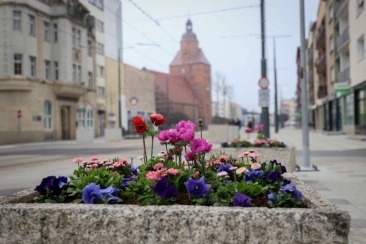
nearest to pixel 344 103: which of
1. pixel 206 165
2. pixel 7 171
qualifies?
pixel 7 171

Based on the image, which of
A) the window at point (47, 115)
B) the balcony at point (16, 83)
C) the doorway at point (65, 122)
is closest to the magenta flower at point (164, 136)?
the balcony at point (16, 83)

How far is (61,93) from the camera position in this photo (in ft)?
131

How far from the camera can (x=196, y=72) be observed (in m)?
123

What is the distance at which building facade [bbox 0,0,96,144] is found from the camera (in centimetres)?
3244

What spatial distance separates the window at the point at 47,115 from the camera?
124ft

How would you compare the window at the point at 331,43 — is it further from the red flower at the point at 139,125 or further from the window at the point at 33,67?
the red flower at the point at 139,125

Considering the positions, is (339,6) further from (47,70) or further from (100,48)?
(100,48)

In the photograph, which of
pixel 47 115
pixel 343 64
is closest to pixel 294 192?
pixel 343 64

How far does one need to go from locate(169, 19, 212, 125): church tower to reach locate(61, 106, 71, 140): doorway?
78.8 m

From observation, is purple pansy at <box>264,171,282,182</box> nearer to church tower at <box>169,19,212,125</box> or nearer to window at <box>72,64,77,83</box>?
window at <box>72,64,77,83</box>

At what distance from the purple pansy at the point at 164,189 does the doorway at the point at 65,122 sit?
40.3 m

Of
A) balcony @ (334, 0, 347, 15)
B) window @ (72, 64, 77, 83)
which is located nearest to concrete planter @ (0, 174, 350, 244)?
balcony @ (334, 0, 347, 15)

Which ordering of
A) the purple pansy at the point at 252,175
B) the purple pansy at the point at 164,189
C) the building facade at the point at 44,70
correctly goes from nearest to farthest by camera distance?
the purple pansy at the point at 164,189, the purple pansy at the point at 252,175, the building facade at the point at 44,70

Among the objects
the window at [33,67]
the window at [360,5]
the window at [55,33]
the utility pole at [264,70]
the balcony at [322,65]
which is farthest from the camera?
the balcony at [322,65]
